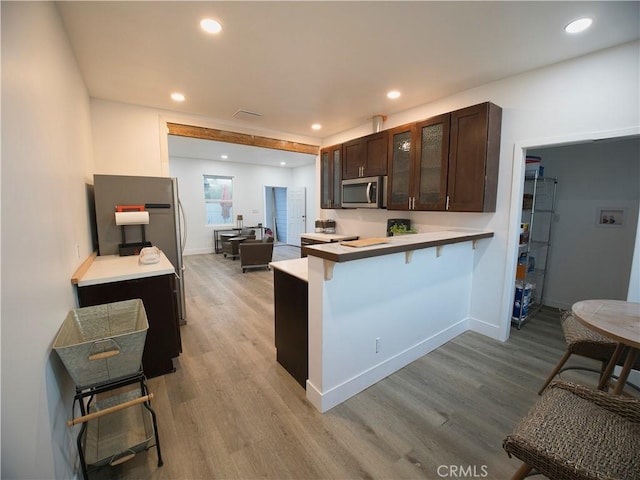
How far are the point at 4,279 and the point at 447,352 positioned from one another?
3070mm

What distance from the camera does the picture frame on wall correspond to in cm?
318

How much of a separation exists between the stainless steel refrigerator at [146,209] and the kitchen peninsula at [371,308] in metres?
1.54

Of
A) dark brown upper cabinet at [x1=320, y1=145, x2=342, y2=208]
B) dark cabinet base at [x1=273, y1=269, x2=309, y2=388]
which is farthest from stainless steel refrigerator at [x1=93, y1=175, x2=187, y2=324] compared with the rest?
dark brown upper cabinet at [x1=320, y1=145, x2=342, y2=208]

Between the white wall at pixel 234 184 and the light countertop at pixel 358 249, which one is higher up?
the white wall at pixel 234 184

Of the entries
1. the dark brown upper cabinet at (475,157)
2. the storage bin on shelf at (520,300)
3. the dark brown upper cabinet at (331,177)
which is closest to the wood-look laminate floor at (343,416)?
the storage bin on shelf at (520,300)

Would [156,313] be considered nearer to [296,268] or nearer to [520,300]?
[296,268]

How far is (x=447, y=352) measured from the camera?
266 cm

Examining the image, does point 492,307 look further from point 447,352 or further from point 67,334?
point 67,334

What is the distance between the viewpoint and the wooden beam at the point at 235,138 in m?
3.62

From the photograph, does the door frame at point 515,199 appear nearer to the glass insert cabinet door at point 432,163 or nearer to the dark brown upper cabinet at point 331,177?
the glass insert cabinet door at point 432,163

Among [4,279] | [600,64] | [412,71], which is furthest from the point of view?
[412,71]

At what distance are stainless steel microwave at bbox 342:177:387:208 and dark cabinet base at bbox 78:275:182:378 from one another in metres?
2.63

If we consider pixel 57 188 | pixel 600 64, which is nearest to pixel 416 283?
pixel 600 64

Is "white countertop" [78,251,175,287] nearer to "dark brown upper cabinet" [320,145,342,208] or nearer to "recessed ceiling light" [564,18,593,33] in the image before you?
"dark brown upper cabinet" [320,145,342,208]
